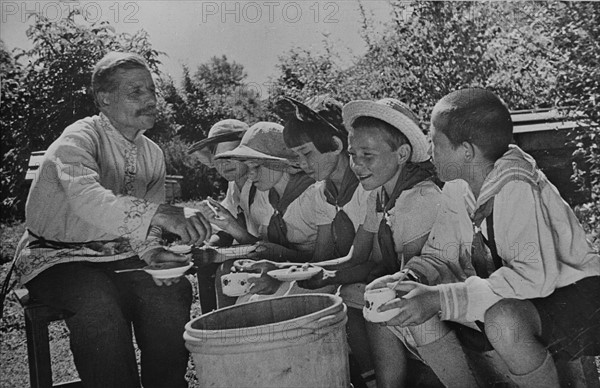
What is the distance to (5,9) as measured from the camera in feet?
10.4

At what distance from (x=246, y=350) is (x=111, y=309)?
1.00 m

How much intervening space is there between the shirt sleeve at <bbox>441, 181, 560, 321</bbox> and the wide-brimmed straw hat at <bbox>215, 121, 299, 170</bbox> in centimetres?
130

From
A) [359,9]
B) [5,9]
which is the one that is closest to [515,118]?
[359,9]

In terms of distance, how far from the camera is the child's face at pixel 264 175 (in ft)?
11.2

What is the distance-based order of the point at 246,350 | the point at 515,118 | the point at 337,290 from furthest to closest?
the point at 515,118, the point at 337,290, the point at 246,350

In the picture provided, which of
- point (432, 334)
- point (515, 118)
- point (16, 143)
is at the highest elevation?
point (16, 143)

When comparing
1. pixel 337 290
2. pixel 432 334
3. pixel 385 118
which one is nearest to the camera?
pixel 432 334

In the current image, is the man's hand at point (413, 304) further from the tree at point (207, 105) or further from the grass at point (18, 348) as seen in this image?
the tree at point (207, 105)

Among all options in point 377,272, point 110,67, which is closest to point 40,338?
point 110,67

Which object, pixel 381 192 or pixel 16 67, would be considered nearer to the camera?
pixel 381 192

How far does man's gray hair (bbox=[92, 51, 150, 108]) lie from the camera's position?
3.11 m

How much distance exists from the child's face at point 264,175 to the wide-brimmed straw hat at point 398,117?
28.1 inches

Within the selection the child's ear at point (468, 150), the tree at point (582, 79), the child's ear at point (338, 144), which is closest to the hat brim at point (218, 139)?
the child's ear at point (338, 144)

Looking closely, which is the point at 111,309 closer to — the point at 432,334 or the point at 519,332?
the point at 432,334
